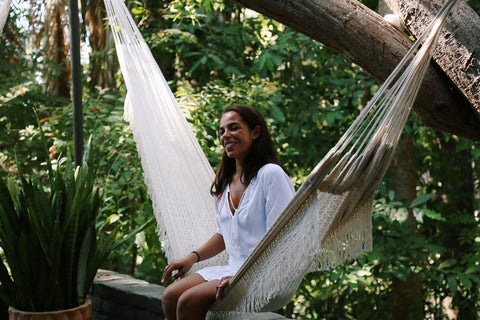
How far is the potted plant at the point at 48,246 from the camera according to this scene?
1.92m

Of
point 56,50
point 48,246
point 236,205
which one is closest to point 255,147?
point 236,205

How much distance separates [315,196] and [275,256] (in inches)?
7.4

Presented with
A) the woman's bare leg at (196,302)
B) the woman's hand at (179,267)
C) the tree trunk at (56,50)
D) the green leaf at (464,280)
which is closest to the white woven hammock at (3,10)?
the woman's hand at (179,267)

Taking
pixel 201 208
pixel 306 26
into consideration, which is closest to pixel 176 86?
pixel 201 208

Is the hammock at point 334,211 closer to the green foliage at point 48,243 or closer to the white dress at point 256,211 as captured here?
the white dress at point 256,211

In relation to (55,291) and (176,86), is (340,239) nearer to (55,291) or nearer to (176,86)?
(55,291)

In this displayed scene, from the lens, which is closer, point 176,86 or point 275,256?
point 275,256

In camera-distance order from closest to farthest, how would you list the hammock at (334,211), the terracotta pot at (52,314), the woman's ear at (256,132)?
1. the hammock at (334,211)
2. the woman's ear at (256,132)
3. the terracotta pot at (52,314)

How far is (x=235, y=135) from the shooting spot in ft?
5.43

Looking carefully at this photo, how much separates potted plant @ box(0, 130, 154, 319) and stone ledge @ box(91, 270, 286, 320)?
0.24 meters

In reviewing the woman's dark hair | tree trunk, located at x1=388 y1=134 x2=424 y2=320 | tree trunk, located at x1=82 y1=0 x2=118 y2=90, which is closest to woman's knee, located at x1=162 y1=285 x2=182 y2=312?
the woman's dark hair

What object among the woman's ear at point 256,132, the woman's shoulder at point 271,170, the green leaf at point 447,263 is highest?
the woman's ear at point 256,132

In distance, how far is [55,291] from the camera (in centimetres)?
195

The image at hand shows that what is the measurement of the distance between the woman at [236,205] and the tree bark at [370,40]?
0.34 metres
